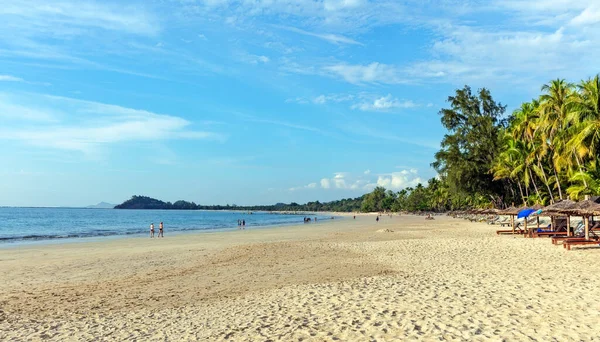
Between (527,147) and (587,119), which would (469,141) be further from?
(587,119)

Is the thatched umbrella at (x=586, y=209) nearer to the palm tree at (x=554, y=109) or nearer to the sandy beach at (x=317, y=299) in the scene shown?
the sandy beach at (x=317, y=299)

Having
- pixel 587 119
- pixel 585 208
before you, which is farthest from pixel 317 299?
pixel 587 119

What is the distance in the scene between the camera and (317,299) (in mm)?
9602

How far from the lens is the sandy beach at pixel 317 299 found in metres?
7.21

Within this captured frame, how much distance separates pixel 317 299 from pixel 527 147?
122 ft

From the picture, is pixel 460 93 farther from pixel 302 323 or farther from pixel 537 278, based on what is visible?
pixel 302 323

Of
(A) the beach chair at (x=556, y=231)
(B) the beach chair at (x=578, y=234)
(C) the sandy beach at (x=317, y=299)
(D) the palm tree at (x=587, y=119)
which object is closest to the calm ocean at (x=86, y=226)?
(C) the sandy beach at (x=317, y=299)

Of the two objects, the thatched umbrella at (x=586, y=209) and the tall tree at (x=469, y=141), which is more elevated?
the tall tree at (x=469, y=141)

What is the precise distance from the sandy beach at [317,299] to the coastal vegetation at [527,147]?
11884mm

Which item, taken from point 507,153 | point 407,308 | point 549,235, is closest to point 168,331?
point 407,308

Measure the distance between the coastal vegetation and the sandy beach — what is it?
468 inches

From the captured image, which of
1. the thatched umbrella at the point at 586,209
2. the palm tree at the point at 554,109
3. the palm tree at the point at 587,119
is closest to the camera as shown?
the thatched umbrella at the point at 586,209

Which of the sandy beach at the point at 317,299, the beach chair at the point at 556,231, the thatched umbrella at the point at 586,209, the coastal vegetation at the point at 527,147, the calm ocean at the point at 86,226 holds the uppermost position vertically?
the coastal vegetation at the point at 527,147

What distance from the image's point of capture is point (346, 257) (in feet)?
58.5
